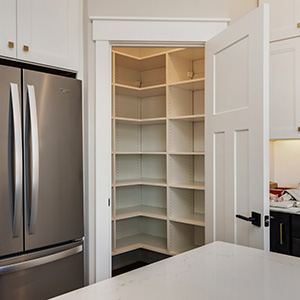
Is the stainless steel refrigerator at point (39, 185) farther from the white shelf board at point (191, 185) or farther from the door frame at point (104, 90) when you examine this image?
the white shelf board at point (191, 185)

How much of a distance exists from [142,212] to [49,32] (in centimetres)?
218

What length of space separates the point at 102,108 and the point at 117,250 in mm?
1739

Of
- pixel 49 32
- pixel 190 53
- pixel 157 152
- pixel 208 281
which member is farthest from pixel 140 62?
pixel 208 281

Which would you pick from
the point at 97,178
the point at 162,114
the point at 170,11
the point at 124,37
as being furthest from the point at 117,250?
the point at 170,11

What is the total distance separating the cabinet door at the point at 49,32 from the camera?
2.04 m

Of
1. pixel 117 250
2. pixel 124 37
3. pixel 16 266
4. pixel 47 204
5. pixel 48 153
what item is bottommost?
pixel 117 250

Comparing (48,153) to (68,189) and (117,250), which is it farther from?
(117,250)

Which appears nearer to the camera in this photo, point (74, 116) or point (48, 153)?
point (48, 153)

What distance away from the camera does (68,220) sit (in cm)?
213

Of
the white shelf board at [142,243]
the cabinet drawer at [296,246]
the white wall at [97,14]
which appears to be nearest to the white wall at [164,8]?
the white wall at [97,14]

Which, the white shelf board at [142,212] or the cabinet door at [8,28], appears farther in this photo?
the white shelf board at [142,212]

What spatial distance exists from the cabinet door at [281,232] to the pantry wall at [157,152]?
96cm

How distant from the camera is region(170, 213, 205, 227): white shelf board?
3238 millimetres

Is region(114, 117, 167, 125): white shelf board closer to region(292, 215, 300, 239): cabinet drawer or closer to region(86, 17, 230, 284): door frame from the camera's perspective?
region(86, 17, 230, 284): door frame
